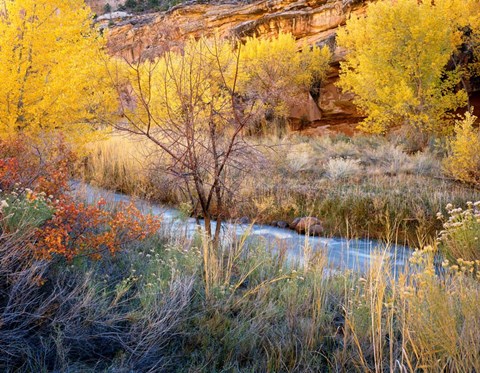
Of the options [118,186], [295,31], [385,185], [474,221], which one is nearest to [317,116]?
[295,31]

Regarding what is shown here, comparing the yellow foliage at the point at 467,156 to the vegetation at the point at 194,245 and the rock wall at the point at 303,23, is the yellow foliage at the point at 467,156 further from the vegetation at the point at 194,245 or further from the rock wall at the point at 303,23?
the rock wall at the point at 303,23

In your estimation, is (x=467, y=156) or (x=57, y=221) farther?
(x=467, y=156)

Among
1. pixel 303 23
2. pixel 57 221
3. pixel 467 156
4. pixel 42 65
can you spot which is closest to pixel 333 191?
pixel 467 156

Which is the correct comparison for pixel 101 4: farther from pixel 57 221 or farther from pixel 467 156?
pixel 57 221

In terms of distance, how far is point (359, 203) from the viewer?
978cm

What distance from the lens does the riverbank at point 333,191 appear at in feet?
28.7

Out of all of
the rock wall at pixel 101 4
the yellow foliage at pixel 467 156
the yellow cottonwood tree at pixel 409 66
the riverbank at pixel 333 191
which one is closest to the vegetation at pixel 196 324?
the riverbank at pixel 333 191

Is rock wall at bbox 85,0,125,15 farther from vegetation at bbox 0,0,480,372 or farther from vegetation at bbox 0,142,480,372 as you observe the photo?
vegetation at bbox 0,142,480,372

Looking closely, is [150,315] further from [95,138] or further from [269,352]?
[95,138]

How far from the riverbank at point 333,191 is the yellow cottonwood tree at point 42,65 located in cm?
150

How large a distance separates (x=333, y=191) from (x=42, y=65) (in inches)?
278

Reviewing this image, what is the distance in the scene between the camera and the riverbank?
875 cm

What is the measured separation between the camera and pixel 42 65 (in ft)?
23.5

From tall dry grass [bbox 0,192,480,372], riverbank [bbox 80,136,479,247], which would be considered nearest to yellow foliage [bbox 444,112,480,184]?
riverbank [bbox 80,136,479,247]
